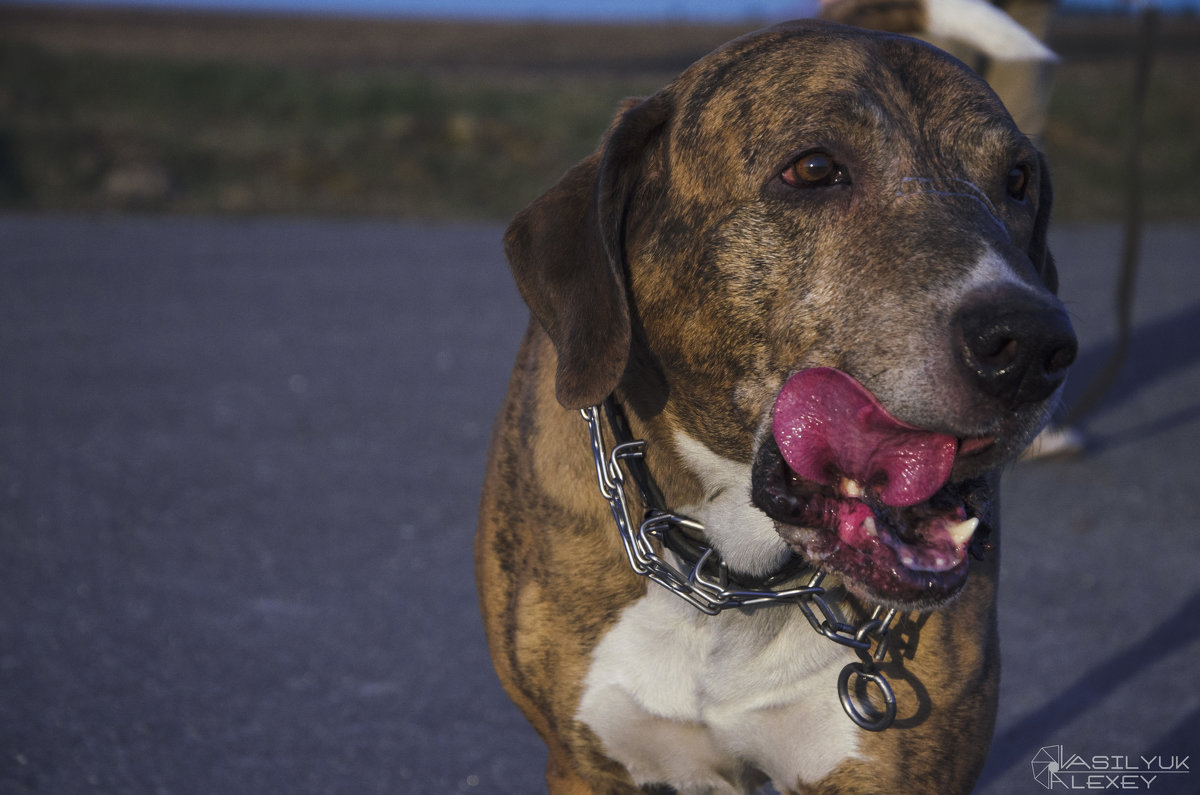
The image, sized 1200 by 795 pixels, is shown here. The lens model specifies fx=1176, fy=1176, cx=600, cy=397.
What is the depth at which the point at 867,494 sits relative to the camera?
6.37ft

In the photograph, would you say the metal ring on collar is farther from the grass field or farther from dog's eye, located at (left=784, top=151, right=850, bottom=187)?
the grass field

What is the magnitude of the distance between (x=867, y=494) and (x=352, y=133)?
60.1ft

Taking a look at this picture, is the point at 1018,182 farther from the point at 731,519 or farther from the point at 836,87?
the point at 731,519

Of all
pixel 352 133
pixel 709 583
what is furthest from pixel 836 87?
pixel 352 133

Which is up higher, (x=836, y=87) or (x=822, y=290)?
(x=836, y=87)

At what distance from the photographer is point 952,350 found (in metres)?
1.79

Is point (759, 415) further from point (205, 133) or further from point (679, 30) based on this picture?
point (679, 30)

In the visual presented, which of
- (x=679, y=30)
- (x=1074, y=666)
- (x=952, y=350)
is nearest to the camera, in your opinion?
(x=952, y=350)

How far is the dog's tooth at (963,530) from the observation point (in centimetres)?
189

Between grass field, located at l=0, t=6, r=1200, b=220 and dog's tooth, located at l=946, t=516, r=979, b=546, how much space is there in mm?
13459

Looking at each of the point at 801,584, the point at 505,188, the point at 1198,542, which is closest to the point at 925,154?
the point at 801,584

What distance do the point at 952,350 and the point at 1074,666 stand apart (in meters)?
2.33

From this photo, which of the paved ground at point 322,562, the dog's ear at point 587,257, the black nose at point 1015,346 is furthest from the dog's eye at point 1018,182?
the paved ground at point 322,562

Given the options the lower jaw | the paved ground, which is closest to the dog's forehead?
the lower jaw
